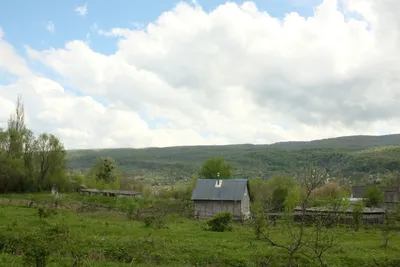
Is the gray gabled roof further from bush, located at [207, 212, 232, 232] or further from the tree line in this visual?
the tree line

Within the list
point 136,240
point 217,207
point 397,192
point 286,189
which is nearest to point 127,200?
point 217,207

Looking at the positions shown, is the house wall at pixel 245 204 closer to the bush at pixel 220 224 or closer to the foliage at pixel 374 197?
the bush at pixel 220 224

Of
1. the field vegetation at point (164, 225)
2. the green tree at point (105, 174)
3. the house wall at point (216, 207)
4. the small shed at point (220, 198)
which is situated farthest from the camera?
the green tree at point (105, 174)

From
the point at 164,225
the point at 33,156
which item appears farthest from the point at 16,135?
the point at 164,225

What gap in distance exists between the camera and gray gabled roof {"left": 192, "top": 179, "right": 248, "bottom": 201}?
182 ft

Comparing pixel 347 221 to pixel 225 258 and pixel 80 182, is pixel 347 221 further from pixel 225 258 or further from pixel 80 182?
pixel 80 182

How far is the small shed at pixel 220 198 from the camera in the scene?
55469mm

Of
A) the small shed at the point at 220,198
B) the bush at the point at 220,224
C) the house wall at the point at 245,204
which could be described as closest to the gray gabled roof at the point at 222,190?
the small shed at the point at 220,198

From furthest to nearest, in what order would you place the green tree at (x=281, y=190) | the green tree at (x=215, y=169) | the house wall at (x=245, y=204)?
the green tree at (x=215, y=169) < the green tree at (x=281, y=190) < the house wall at (x=245, y=204)

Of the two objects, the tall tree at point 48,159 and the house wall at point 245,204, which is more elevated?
the tall tree at point 48,159

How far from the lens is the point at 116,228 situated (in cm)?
3131

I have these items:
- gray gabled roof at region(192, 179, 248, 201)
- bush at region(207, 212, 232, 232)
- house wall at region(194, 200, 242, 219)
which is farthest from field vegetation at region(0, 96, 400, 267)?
gray gabled roof at region(192, 179, 248, 201)

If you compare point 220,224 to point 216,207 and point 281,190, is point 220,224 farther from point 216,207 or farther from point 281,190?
point 281,190

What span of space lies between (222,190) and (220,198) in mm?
1487
